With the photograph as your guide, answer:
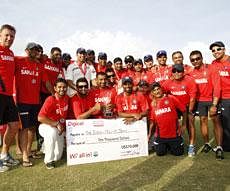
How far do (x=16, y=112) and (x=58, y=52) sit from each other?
254 centimetres

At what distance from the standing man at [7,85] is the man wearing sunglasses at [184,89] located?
4178 mm

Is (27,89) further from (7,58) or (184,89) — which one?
(184,89)

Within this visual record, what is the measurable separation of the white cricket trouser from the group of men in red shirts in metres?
0.03

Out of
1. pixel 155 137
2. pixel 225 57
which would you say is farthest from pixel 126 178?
pixel 225 57

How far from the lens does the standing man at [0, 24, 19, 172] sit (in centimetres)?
648

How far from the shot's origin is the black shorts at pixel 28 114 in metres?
7.19

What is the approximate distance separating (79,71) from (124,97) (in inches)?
69.1

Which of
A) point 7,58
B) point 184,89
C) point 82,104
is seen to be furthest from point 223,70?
point 7,58

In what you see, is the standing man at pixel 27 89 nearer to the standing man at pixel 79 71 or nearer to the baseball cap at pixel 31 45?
the baseball cap at pixel 31 45

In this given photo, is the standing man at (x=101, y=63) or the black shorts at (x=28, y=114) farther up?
the standing man at (x=101, y=63)

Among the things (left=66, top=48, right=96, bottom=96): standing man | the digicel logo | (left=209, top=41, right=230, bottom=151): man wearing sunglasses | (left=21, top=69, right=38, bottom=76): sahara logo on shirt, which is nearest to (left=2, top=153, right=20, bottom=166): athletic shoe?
the digicel logo

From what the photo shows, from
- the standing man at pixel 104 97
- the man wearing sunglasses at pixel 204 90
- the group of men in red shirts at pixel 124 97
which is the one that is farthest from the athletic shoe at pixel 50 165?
the man wearing sunglasses at pixel 204 90

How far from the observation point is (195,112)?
8180 mm

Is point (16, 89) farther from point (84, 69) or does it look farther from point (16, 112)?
point (84, 69)
